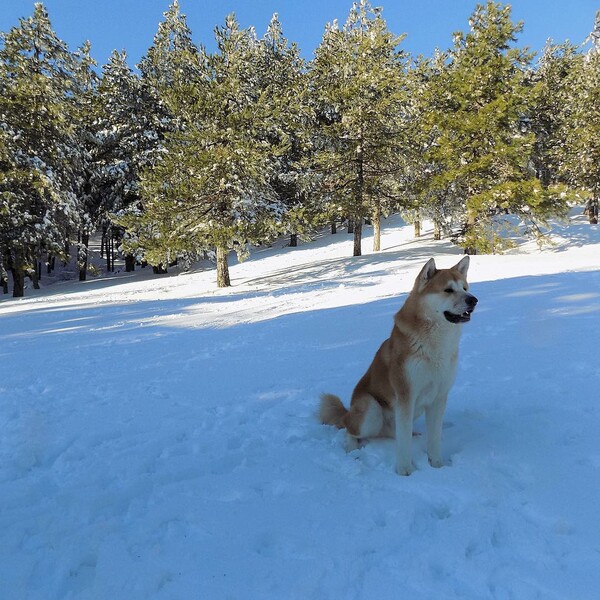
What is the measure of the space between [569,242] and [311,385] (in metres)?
24.1

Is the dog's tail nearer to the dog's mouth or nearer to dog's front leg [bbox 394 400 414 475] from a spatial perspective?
dog's front leg [bbox 394 400 414 475]

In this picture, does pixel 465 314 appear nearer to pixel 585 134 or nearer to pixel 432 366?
pixel 432 366

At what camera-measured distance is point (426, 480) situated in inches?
130

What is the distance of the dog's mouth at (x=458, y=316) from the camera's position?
3251 mm

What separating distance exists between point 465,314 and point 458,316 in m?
0.05

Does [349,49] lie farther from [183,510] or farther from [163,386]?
[183,510]

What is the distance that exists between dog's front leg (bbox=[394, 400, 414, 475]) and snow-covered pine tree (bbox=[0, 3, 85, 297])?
21.4 meters

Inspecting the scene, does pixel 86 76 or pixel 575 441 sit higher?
pixel 86 76

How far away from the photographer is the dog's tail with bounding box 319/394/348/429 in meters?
4.44

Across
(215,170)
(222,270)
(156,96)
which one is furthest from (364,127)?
(156,96)

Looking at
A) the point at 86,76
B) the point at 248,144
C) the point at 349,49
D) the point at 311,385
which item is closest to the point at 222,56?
the point at 248,144

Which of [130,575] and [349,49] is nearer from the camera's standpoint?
[130,575]

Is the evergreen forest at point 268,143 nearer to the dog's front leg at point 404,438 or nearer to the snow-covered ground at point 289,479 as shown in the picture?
the snow-covered ground at point 289,479

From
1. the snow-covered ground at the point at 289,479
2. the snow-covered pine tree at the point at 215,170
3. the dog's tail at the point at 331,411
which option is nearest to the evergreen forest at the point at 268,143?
the snow-covered pine tree at the point at 215,170
